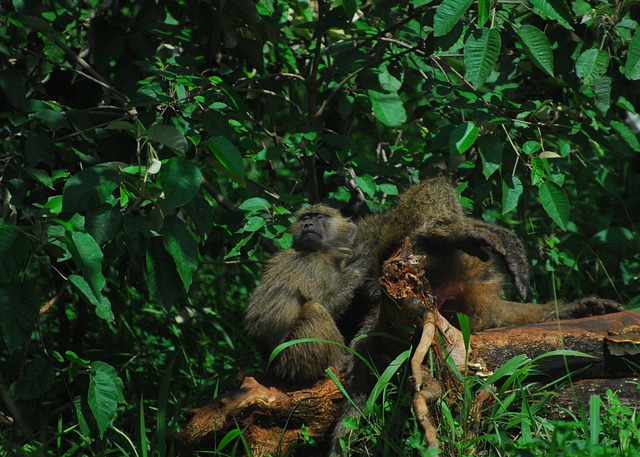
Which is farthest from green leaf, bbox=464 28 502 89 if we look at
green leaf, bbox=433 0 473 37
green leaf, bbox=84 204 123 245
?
green leaf, bbox=84 204 123 245

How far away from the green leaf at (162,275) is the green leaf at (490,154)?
65.0 inches

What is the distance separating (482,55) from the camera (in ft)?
11.0

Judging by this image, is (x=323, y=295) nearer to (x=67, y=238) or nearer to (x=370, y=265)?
(x=370, y=265)

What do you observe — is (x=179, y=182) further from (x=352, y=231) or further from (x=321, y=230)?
(x=352, y=231)

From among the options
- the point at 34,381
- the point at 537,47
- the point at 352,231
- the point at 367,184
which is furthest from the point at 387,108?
the point at 34,381

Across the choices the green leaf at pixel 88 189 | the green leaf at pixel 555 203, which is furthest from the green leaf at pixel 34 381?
the green leaf at pixel 555 203

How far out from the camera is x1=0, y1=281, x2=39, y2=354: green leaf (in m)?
2.94

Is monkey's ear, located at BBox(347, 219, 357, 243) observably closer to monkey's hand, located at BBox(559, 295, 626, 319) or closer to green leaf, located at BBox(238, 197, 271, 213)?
green leaf, located at BBox(238, 197, 271, 213)

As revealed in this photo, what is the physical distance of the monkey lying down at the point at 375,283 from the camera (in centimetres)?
395

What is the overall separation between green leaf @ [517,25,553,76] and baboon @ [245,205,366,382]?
1588 millimetres

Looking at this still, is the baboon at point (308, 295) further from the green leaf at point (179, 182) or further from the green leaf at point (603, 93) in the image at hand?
the green leaf at point (603, 93)

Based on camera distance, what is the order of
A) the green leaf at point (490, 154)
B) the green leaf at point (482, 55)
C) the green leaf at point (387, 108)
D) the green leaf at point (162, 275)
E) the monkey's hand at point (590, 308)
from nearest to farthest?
the green leaf at point (162, 275)
the green leaf at point (482, 55)
the green leaf at point (490, 154)
the monkey's hand at point (590, 308)
the green leaf at point (387, 108)

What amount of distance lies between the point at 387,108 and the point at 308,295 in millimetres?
1277

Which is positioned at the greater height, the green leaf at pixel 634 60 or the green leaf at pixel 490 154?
the green leaf at pixel 634 60
